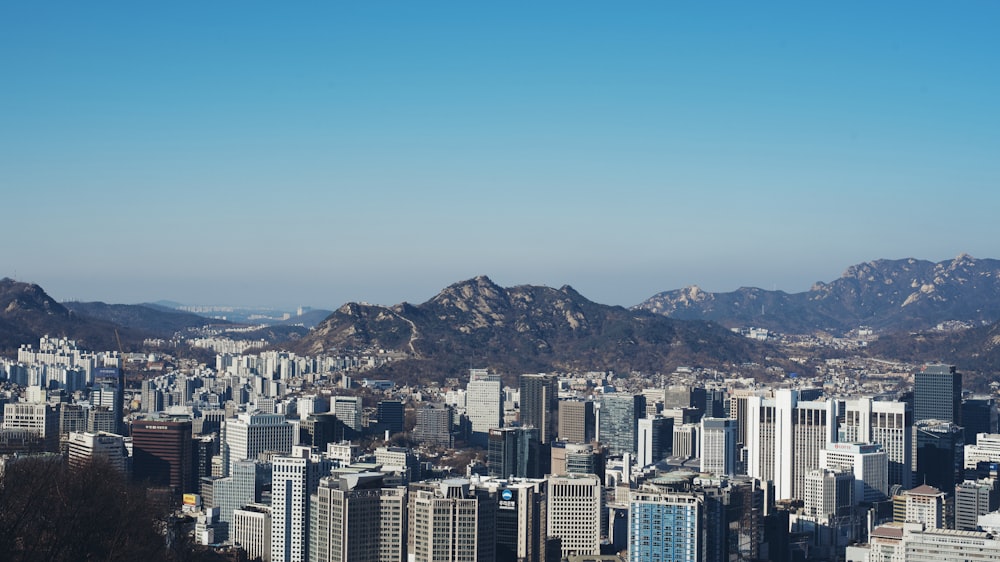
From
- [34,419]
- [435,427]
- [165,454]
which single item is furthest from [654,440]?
[34,419]

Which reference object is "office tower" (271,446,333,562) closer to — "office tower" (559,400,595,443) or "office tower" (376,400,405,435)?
"office tower" (559,400,595,443)

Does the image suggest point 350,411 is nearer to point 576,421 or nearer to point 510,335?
point 576,421

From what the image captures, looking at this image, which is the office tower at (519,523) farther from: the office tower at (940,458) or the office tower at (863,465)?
the office tower at (940,458)

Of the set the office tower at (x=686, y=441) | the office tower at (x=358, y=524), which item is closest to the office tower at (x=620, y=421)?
the office tower at (x=686, y=441)

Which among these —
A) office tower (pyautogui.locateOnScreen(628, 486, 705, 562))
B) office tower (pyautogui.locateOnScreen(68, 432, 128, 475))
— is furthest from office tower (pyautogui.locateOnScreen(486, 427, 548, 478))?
office tower (pyautogui.locateOnScreen(628, 486, 705, 562))

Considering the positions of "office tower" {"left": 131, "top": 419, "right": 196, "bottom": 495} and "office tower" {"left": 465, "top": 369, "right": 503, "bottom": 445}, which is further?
"office tower" {"left": 465, "top": 369, "right": 503, "bottom": 445}

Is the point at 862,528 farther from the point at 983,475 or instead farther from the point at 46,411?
the point at 46,411
